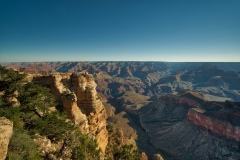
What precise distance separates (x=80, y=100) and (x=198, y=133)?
63.0 meters

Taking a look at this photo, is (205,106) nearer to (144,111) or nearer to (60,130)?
(144,111)

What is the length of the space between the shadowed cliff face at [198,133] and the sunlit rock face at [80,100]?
4654 centimetres

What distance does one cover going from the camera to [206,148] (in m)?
71.8

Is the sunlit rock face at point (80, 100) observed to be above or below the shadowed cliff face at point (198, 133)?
above

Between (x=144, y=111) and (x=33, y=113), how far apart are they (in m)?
108

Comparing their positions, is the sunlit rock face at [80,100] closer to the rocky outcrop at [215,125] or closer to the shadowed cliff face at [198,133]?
the shadowed cliff face at [198,133]

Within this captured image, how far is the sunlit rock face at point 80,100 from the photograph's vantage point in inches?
1288

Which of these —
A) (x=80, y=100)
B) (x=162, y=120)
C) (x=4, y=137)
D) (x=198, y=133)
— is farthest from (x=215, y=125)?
(x=4, y=137)

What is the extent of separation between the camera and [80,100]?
37062mm

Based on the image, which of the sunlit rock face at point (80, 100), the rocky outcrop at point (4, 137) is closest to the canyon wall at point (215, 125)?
the sunlit rock face at point (80, 100)

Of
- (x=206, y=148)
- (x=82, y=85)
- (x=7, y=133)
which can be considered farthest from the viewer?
(x=206, y=148)

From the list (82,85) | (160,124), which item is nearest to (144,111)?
(160,124)

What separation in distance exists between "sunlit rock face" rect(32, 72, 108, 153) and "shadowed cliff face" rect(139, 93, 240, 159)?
46536 millimetres

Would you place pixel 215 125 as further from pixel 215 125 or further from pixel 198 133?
pixel 198 133
